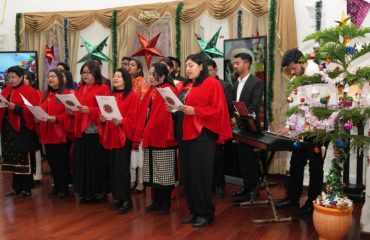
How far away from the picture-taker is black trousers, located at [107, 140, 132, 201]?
4.27 meters

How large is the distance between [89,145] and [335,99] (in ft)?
8.31

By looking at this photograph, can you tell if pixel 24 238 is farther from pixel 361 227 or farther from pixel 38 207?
pixel 361 227

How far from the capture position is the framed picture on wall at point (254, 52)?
5871mm

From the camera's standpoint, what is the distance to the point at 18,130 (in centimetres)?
477

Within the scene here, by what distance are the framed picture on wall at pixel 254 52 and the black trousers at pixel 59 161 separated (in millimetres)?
2507

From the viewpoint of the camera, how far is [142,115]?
4145mm

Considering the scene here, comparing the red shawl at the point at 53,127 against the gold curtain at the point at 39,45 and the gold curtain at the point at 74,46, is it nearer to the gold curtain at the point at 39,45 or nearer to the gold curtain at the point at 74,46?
the gold curtain at the point at 74,46

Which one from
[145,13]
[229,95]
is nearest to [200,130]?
[229,95]

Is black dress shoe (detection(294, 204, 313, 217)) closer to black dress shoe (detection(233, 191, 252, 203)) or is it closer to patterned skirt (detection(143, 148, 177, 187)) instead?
black dress shoe (detection(233, 191, 252, 203))

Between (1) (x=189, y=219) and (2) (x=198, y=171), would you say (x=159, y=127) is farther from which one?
(1) (x=189, y=219)

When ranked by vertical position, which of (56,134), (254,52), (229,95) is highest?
(254,52)

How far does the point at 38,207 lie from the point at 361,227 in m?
3.15

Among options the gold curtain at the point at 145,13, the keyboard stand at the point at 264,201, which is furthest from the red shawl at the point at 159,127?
the gold curtain at the point at 145,13

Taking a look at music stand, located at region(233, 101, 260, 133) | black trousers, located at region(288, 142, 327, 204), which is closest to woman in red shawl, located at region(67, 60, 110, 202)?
music stand, located at region(233, 101, 260, 133)
